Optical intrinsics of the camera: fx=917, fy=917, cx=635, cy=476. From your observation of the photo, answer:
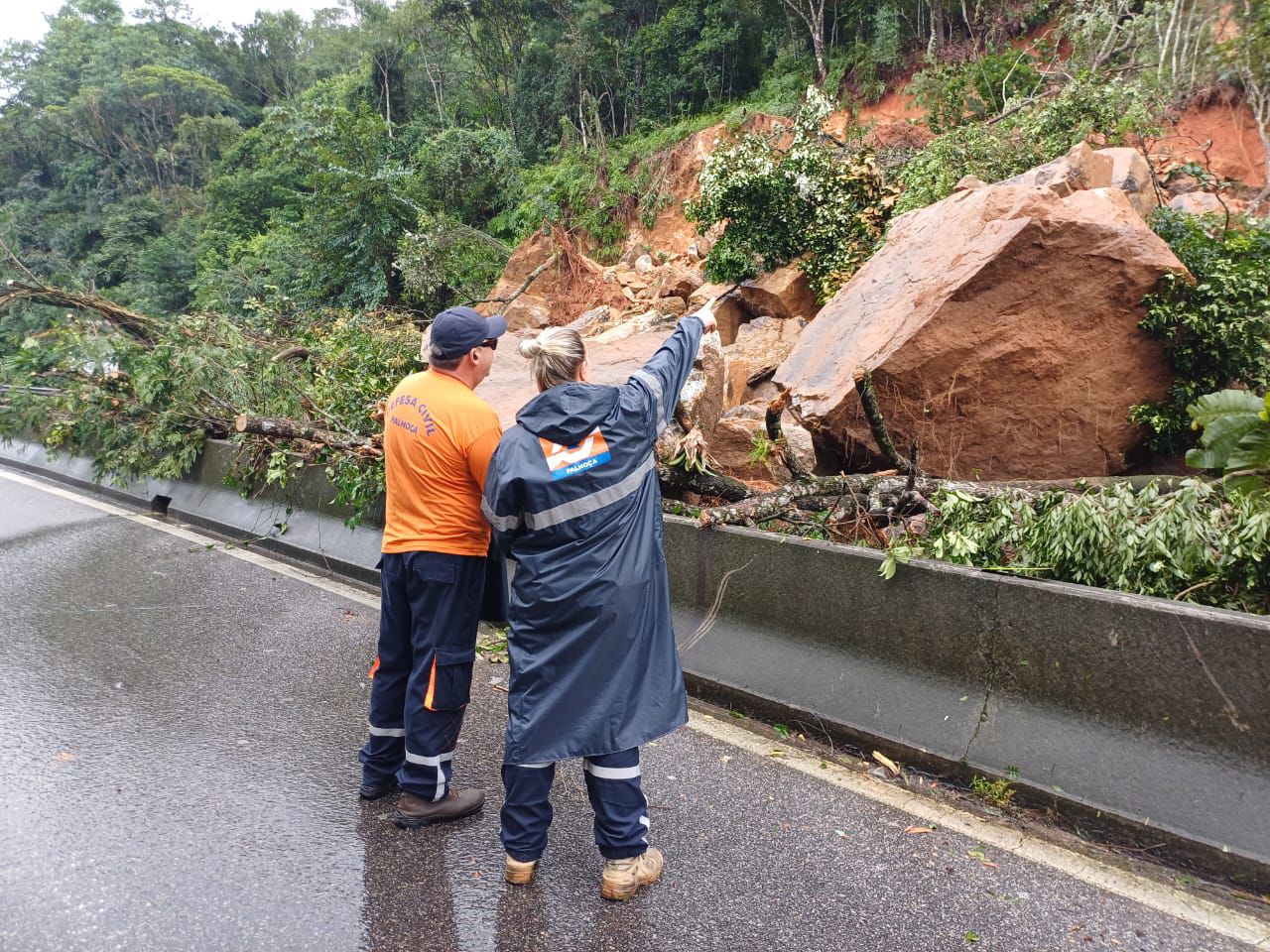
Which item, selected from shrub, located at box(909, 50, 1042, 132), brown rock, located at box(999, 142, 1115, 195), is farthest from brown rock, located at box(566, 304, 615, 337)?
brown rock, located at box(999, 142, 1115, 195)

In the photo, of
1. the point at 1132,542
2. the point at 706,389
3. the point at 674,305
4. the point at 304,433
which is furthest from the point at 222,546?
the point at 674,305

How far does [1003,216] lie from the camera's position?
6512mm

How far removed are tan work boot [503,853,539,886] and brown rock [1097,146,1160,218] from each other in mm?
7747

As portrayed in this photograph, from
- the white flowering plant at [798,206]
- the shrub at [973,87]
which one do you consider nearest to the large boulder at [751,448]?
the white flowering plant at [798,206]

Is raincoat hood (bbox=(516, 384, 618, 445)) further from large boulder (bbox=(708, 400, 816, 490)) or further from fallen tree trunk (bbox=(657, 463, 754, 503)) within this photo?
large boulder (bbox=(708, 400, 816, 490))

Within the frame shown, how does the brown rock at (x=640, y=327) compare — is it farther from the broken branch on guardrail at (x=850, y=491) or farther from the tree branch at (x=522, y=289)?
the broken branch on guardrail at (x=850, y=491)

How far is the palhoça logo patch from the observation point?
3.06 metres

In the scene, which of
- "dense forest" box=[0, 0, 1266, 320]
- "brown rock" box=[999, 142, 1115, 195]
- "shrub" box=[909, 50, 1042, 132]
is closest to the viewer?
"brown rock" box=[999, 142, 1115, 195]

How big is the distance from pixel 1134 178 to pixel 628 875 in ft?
26.5

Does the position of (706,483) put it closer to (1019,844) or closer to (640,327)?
(1019,844)

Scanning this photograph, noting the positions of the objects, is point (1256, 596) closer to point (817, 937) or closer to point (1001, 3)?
point (817, 937)

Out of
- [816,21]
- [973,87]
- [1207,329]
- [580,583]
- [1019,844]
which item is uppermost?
[816,21]

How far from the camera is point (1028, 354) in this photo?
6277mm

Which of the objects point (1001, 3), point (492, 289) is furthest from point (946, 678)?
point (1001, 3)
